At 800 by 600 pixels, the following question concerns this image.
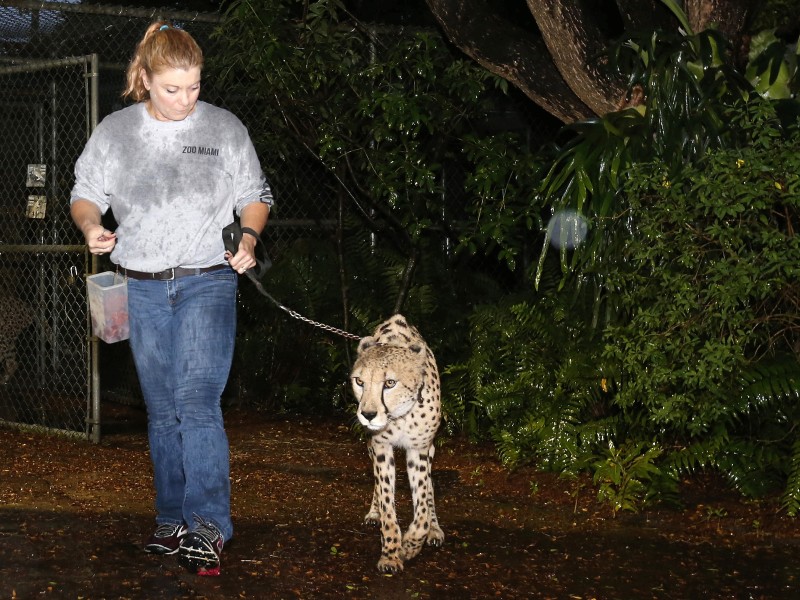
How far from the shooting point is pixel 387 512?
5340 millimetres

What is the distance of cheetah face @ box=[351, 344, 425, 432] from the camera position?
512 centimetres

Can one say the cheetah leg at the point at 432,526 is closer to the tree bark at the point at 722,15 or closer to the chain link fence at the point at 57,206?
the tree bark at the point at 722,15

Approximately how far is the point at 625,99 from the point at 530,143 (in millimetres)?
3111

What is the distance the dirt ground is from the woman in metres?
0.46

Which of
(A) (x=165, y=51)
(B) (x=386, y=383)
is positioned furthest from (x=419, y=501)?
(A) (x=165, y=51)

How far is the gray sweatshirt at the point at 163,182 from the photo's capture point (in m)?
5.03

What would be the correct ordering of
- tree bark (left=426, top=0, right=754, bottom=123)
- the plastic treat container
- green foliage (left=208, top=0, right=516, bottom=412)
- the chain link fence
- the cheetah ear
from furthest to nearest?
1. the chain link fence
2. green foliage (left=208, top=0, right=516, bottom=412)
3. tree bark (left=426, top=0, right=754, bottom=123)
4. the cheetah ear
5. the plastic treat container

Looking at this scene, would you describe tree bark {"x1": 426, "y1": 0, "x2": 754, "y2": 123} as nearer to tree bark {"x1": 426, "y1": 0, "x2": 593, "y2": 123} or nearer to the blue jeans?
tree bark {"x1": 426, "y1": 0, "x2": 593, "y2": 123}

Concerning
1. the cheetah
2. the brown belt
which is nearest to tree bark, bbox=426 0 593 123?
the cheetah

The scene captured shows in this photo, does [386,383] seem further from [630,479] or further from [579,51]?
[579,51]

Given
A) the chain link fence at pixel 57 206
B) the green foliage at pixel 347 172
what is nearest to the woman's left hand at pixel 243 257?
the green foliage at pixel 347 172

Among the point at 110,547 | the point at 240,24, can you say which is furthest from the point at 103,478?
the point at 240,24

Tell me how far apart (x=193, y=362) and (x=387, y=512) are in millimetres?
1160

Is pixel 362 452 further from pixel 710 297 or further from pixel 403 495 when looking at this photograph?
pixel 710 297
